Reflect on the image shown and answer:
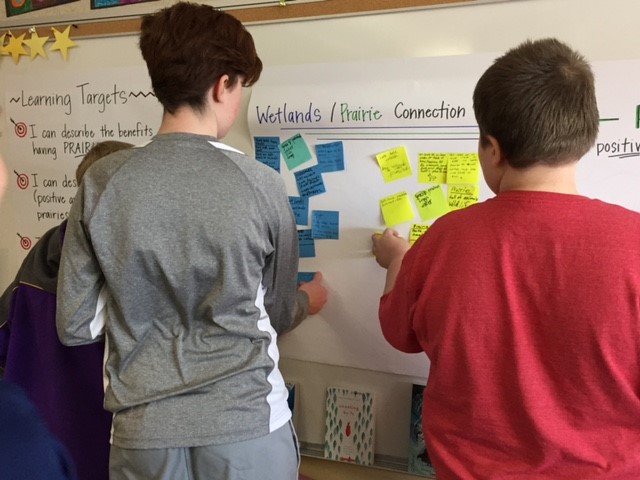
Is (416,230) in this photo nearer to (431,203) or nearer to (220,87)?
(431,203)

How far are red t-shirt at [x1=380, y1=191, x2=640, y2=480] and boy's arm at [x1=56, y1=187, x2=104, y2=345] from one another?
55 cm

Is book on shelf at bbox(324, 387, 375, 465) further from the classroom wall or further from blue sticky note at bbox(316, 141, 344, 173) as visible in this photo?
blue sticky note at bbox(316, 141, 344, 173)

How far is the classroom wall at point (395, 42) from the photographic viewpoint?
112 centimetres

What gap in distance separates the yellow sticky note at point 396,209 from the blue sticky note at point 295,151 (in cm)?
22

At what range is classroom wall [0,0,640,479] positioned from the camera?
3.67 feet

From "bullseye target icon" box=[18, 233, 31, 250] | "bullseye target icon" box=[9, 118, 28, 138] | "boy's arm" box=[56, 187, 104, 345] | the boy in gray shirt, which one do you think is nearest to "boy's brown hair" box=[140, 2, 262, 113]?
the boy in gray shirt

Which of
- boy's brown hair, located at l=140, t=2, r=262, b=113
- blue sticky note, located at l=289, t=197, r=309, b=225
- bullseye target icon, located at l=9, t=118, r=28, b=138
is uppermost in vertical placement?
boy's brown hair, located at l=140, t=2, r=262, b=113

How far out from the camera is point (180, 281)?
89 centimetres

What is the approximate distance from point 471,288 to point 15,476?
1.90 feet

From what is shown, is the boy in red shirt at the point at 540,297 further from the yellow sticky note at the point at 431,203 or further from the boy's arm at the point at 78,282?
the boy's arm at the point at 78,282

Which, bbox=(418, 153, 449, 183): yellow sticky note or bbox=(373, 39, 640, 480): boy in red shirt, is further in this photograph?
bbox=(418, 153, 449, 183): yellow sticky note

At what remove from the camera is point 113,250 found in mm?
903

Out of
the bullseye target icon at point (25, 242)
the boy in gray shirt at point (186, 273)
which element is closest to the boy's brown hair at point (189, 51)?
the boy in gray shirt at point (186, 273)

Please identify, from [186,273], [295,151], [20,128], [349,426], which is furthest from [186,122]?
[20,128]
